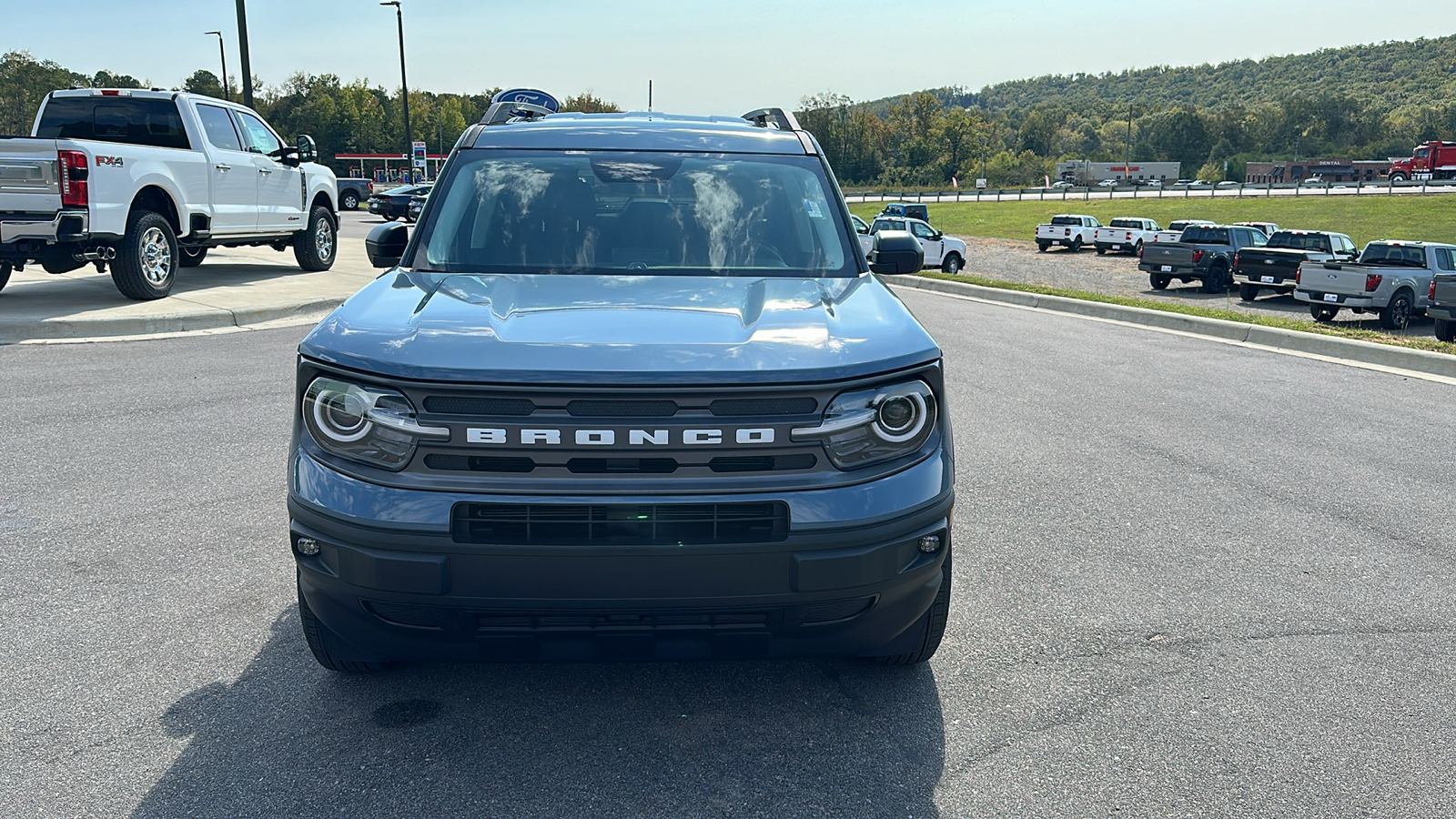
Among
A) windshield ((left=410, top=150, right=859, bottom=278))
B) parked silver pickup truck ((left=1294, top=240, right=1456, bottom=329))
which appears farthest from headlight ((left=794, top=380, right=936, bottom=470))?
parked silver pickup truck ((left=1294, top=240, right=1456, bottom=329))

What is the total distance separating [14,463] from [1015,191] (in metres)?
97.5

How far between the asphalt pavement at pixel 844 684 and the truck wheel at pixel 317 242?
11203mm

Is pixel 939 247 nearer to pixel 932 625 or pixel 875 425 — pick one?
pixel 932 625

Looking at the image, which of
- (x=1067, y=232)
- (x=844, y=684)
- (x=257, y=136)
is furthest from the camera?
(x=1067, y=232)

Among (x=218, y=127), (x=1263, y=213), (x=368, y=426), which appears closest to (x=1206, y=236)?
(x=218, y=127)

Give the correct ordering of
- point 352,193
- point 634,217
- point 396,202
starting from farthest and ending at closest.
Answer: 1. point 352,193
2. point 396,202
3. point 634,217

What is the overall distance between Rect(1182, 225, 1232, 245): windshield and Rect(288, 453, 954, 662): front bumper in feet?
86.9

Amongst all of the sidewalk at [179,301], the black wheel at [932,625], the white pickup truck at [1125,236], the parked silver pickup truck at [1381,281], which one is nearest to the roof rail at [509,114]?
the black wheel at [932,625]

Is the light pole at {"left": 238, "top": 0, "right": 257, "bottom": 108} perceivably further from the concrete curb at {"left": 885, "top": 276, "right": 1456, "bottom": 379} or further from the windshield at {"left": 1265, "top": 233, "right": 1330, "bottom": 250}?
the windshield at {"left": 1265, "top": 233, "right": 1330, "bottom": 250}

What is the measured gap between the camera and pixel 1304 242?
77.7ft

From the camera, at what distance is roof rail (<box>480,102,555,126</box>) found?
509cm

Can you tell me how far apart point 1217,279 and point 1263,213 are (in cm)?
3257

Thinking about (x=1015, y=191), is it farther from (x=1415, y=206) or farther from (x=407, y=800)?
(x=407, y=800)

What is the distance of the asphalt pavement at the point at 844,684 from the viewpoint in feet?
9.43
